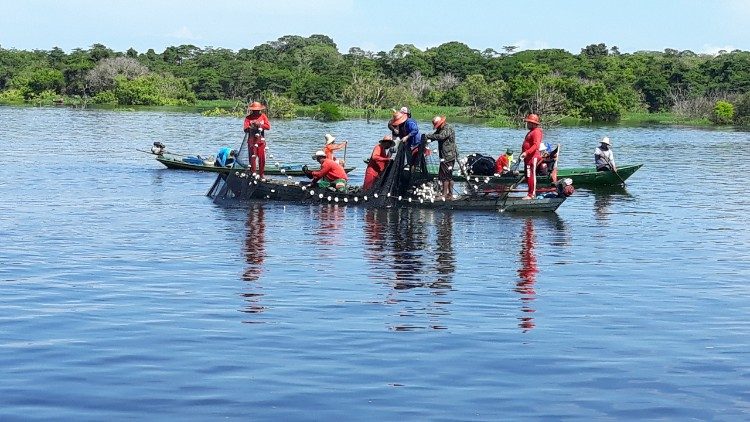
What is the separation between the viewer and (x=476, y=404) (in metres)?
9.52

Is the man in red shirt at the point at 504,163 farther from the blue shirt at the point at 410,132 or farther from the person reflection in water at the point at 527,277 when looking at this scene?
the person reflection in water at the point at 527,277

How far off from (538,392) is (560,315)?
10.9ft

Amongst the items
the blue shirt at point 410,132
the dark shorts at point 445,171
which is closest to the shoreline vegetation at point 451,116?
the dark shorts at point 445,171

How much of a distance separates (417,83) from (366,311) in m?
98.4

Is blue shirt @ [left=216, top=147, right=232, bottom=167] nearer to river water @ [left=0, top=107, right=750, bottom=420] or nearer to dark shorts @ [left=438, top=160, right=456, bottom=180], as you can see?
river water @ [left=0, top=107, right=750, bottom=420]

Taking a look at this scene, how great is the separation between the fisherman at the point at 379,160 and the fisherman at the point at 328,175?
1.99 feet

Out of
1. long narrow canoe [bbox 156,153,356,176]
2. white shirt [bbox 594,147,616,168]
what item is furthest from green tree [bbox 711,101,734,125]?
white shirt [bbox 594,147,616,168]

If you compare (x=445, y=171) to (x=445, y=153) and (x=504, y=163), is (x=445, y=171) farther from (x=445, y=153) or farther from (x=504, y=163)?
(x=504, y=163)

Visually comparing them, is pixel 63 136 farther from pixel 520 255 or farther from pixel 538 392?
pixel 538 392

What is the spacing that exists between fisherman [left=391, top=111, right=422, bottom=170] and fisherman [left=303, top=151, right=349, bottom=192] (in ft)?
5.28

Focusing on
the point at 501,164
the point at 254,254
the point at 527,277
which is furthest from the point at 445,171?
the point at 527,277

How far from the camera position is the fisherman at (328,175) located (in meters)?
23.0

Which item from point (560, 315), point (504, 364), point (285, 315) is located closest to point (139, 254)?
point (285, 315)

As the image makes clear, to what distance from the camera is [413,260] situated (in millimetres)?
17156
